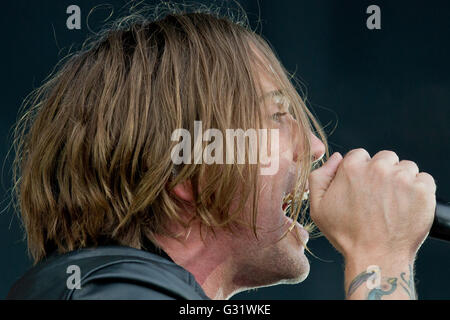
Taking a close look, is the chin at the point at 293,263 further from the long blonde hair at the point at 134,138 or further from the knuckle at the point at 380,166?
the knuckle at the point at 380,166

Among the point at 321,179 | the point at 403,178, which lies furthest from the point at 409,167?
the point at 321,179

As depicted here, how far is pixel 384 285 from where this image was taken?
0.94m

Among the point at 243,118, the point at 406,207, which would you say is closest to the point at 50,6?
the point at 243,118

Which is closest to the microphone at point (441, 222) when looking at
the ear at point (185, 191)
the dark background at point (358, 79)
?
the ear at point (185, 191)

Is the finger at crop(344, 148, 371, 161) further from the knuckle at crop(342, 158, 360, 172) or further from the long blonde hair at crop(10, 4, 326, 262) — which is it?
the long blonde hair at crop(10, 4, 326, 262)

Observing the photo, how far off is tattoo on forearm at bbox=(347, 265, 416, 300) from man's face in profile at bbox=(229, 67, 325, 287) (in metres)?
0.26

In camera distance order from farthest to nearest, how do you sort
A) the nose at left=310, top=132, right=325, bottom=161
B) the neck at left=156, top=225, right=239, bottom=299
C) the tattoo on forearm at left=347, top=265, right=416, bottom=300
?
the nose at left=310, top=132, right=325, bottom=161
the neck at left=156, top=225, right=239, bottom=299
the tattoo on forearm at left=347, top=265, right=416, bottom=300

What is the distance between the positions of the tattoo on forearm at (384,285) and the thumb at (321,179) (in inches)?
6.3

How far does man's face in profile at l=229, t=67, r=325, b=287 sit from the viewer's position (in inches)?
47.1

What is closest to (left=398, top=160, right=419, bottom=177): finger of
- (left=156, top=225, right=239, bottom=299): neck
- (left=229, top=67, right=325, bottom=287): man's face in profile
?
(left=229, top=67, right=325, bottom=287): man's face in profile

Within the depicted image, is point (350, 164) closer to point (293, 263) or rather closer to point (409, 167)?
point (409, 167)

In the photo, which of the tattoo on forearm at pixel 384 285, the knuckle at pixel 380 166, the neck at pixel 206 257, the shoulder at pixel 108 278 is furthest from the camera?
the neck at pixel 206 257

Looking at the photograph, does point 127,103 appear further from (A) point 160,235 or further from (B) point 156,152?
(A) point 160,235

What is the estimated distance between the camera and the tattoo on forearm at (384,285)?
929 mm
